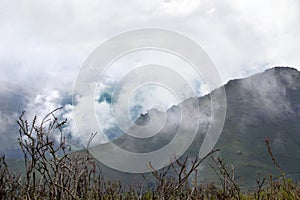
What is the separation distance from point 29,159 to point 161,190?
6.43 feet

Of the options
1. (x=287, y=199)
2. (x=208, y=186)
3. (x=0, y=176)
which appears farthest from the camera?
(x=208, y=186)

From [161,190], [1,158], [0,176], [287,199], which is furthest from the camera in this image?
[287,199]

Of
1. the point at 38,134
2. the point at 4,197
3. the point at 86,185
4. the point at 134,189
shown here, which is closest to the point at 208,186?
the point at 134,189

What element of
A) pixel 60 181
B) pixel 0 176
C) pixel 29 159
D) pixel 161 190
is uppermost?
pixel 0 176

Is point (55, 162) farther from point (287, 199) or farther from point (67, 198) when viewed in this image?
point (287, 199)

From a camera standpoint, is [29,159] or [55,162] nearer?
[55,162]

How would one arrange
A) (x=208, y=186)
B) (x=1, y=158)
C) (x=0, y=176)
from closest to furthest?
(x=1, y=158) < (x=0, y=176) < (x=208, y=186)

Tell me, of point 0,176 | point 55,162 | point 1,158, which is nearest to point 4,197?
point 0,176

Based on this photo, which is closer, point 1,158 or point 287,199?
point 1,158

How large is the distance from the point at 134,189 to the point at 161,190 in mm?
3944

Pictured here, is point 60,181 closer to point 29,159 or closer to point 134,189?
point 29,159

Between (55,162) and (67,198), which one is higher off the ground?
(55,162)

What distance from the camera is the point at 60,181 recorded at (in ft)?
14.6

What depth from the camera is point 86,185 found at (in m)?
6.09
